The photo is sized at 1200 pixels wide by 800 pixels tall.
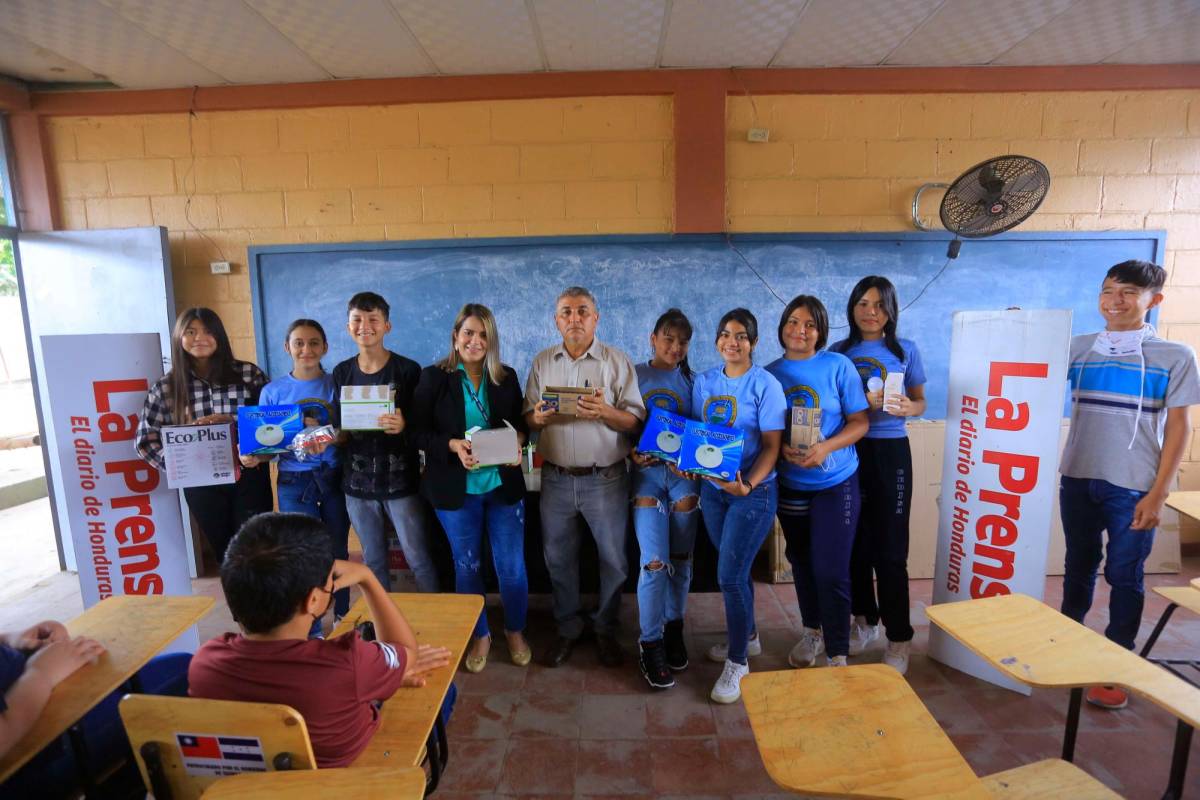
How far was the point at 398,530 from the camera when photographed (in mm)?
2463

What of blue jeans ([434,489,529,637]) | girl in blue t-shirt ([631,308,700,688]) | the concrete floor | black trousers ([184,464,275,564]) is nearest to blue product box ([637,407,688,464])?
girl in blue t-shirt ([631,308,700,688])

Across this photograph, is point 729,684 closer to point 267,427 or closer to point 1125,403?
point 1125,403

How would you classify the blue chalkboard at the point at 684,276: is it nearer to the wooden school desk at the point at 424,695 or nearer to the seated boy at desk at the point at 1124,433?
the seated boy at desk at the point at 1124,433

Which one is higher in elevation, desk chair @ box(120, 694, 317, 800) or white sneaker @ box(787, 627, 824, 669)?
desk chair @ box(120, 694, 317, 800)

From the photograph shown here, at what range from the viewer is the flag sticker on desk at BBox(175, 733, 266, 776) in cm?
104

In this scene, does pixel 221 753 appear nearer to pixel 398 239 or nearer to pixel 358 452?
pixel 358 452

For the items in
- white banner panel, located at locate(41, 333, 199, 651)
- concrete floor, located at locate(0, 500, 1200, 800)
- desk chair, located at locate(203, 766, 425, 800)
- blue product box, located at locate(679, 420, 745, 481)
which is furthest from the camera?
white banner panel, located at locate(41, 333, 199, 651)

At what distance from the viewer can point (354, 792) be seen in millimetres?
975

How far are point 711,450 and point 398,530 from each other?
147 centimetres

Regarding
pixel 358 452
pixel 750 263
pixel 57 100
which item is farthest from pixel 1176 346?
pixel 57 100

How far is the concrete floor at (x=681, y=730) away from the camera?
188cm

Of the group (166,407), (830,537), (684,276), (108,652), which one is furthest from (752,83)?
(108,652)

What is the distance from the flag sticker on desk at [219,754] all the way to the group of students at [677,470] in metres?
1.23

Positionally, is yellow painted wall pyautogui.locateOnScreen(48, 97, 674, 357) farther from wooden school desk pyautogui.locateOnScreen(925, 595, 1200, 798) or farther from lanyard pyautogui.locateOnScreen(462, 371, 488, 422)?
wooden school desk pyautogui.locateOnScreen(925, 595, 1200, 798)
